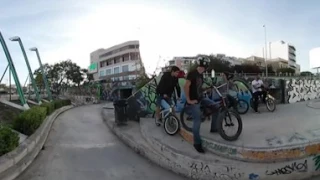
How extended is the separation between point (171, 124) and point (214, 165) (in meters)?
2.14

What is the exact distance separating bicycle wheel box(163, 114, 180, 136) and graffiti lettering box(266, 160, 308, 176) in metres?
2.53

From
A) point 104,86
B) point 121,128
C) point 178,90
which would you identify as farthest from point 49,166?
point 104,86

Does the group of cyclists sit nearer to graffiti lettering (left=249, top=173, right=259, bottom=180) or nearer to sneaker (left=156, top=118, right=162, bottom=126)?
sneaker (left=156, top=118, right=162, bottom=126)

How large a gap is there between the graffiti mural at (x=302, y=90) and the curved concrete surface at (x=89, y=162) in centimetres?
1212

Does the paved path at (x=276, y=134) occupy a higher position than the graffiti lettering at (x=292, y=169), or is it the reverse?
the paved path at (x=276, y=134)

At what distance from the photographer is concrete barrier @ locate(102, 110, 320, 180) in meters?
5.13

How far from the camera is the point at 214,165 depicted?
5.33 meters

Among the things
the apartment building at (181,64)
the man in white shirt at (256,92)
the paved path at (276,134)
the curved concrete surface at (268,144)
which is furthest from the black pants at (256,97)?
the curved concrete surface at (268,144)

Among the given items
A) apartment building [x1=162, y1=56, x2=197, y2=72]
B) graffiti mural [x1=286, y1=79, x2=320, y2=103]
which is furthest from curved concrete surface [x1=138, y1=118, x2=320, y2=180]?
graffiti mural [x1=286, y1=79, x2=320, y2=103]

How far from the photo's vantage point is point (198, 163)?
549cm

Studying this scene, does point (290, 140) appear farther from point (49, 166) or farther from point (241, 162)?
point (49, 166)

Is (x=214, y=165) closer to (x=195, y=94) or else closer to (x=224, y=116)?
(x=224, y=116)

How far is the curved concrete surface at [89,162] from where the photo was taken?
5.57 m

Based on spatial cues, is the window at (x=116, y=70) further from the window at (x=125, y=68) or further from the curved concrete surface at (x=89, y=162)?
the curved concrete surface at (x=89, y=162)
